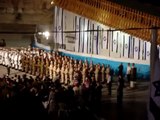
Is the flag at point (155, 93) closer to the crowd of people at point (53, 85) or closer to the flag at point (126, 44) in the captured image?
the crowd of people at point (53, 85)

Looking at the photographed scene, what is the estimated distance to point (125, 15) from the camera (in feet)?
72.4

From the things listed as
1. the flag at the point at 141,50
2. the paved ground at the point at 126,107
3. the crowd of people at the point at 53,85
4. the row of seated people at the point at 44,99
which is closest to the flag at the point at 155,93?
the row of seated people at the point at 44,99

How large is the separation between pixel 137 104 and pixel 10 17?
59.0ft

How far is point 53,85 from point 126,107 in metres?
3.49

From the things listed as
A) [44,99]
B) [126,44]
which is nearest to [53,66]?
[126,44]

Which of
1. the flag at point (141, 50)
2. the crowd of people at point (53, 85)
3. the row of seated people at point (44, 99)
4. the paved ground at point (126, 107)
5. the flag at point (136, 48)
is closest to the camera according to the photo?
the row of seated people at point (44, 99)

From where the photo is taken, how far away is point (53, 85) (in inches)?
618

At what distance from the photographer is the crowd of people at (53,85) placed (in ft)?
44.2

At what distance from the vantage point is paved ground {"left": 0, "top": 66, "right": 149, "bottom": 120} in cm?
1595

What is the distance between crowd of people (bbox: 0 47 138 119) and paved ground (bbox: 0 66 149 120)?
Result: 1.43ft

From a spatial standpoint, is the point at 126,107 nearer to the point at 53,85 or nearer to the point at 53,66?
the point at 53,85

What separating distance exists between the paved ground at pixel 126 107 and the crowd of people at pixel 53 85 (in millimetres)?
437

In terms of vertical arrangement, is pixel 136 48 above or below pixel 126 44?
below

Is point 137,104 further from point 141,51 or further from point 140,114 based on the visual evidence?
point 141,51
